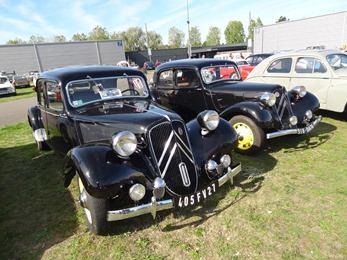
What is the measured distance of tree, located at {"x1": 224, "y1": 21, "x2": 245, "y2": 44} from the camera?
72438mm

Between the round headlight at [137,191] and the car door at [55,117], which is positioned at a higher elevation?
the car door at [55,117]

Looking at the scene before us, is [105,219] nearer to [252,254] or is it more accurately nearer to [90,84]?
[252,254]

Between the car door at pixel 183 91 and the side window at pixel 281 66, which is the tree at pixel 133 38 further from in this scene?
the car door at pixel 183 91

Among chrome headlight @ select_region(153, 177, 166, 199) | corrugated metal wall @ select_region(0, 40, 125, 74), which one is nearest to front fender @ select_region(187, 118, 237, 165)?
chrome headlight @ select_region(153, 177, 166, 199)

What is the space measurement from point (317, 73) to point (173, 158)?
5.22m

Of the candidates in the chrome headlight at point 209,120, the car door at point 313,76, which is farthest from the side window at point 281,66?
the chrome headlight at point 209,120

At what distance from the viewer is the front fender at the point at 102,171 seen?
2447mm

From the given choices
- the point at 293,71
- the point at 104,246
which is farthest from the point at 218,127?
the point at 293,71

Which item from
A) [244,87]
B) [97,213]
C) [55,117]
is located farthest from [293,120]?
[55,117]

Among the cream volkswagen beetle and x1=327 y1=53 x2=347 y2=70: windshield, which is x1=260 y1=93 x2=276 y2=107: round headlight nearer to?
the cream volkswagen beetle

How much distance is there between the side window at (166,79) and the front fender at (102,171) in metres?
3.60

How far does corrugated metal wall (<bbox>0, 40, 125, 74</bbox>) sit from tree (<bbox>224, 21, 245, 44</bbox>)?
140 ft

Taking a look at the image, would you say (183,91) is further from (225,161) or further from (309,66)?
(309,66)

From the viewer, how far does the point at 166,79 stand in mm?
6223
